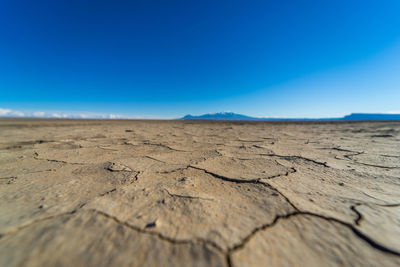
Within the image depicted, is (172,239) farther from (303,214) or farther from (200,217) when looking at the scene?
(303,214)

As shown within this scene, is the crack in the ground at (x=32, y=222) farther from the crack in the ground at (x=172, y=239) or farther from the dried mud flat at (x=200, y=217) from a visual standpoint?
the crack in the ground at (x=172, y=239)

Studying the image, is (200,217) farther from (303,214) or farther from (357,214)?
(357,214)

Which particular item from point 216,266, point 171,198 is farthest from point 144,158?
point 216,266

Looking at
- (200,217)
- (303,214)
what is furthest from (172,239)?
(303,214)

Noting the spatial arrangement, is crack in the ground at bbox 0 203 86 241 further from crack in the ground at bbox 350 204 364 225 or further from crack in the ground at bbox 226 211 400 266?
crack in the ground at bbox 350 204 364 225

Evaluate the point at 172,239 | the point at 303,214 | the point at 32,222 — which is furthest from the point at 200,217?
the point at 32,222

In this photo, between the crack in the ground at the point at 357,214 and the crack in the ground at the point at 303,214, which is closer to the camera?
the crack in the ground at the point at 303,214

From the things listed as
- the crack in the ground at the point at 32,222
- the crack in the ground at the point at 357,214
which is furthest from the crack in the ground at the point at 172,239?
the crack in the ground at the point at 357,214

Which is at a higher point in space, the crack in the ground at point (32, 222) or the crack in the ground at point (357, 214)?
the crack in the ground at point (32, 222)

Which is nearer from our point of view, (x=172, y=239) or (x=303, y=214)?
(x=172, y=239)

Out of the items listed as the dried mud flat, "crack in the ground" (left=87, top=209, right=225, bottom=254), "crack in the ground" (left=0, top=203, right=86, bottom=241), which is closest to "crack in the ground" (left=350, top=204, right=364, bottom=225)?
the dried mud flat

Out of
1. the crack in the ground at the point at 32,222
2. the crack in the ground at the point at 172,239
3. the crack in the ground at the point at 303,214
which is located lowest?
the crack in the ground at the point at 303,214

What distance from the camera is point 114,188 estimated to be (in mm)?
861

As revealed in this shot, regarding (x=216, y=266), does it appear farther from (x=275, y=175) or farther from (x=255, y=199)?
(x=275, y=175)
